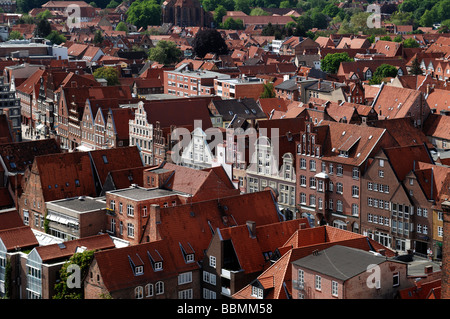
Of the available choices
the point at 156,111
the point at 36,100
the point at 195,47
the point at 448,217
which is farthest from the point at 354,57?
the point at 448,217

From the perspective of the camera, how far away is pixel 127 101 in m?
94.9

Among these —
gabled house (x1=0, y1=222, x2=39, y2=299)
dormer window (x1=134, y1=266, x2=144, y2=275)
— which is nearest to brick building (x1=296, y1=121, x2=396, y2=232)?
dormer window (x1=134, y1=266, x2=144, y2=275)

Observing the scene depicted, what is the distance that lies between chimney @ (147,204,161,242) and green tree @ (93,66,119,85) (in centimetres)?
7212

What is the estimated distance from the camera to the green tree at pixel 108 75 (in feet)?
412

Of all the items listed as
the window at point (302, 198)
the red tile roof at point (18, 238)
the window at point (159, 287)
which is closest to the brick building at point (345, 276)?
the window at point (159, 287)

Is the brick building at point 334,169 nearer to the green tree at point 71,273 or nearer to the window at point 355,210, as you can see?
the window at point 355,210

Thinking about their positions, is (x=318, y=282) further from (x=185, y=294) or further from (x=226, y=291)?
(x=185, y=294)

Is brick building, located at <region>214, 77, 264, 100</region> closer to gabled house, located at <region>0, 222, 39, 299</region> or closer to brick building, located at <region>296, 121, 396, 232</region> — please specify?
brick building, located at <region>296, 121, 396, 232</region>

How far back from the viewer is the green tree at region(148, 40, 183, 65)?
495 feet

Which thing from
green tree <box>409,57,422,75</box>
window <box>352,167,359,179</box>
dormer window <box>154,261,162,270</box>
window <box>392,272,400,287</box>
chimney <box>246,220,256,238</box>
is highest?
green tree <box>409,57,422,75</box>

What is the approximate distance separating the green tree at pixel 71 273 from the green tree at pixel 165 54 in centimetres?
10095

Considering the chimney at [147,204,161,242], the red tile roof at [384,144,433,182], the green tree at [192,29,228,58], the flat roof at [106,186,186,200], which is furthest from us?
the green tree at [192,29,228,58]

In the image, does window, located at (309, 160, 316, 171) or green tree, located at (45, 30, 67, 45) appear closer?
Result: window, located at (309, 160, 316, 171)
